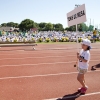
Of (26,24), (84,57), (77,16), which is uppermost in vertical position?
(26,24)

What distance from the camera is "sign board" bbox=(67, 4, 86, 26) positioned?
6851 mm

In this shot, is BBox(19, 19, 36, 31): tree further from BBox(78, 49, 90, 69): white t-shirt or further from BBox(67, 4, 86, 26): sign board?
BBox(78, 49, 90, 69): white t-shirt

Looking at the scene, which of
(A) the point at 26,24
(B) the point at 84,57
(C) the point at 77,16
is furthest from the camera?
(A) the point at 26,24

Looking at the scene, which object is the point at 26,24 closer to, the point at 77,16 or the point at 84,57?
the point at 77,16

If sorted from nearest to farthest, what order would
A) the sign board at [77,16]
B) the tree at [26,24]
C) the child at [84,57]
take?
the child at [84,57] < the sign board at [77,16] < the tree at [26,24]

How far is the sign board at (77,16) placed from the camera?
685 centimetres

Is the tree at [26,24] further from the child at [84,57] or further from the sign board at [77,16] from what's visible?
the child at [84,57]

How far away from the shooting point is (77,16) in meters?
7.21

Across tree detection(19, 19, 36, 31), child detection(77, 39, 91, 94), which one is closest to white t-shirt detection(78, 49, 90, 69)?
child detection(77, 39, 91, 94)

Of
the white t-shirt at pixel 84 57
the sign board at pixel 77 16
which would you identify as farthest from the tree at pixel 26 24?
the white t-shirt at pixel 84 57

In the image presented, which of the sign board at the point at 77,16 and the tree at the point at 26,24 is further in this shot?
the tree at the point at 26,24

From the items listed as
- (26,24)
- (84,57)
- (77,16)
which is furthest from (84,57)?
(26,24)

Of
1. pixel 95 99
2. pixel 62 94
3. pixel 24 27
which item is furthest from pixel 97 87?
pixel 24 27

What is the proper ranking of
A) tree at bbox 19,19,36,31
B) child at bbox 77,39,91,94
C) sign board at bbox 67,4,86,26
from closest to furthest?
child at bbox 77,39,91,94 → sign board at bbox 67,4,86,26 → tree at bbox 19,19,36,31
